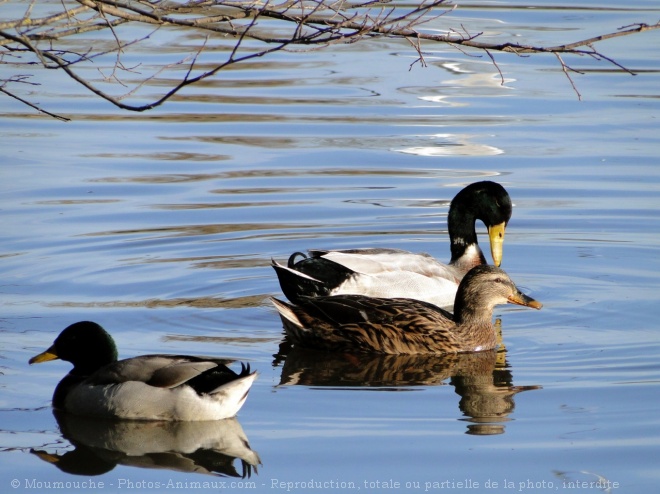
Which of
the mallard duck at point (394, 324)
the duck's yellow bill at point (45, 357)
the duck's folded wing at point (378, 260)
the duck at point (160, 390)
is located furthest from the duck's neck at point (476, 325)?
the duck's yellow bill at point (45, 357)

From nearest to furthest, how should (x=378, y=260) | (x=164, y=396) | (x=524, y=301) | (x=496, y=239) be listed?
(x=164, y=396)
(x=524, y=301)
(x=378, y=260)
(x=496, y=239)

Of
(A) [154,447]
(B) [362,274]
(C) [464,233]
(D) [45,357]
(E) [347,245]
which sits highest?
(D) [45,357]

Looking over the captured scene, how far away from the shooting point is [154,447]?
6910mm

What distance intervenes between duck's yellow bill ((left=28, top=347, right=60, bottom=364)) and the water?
0.45ft

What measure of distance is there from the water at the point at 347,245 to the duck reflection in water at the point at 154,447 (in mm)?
21

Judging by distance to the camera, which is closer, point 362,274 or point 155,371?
point 155,371

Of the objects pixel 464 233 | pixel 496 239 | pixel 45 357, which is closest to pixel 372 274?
pixel 464 233

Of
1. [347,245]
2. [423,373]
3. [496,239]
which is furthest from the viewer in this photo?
[347,245]

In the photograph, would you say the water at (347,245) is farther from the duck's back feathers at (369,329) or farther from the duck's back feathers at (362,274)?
the duck's back feathers at (362,274)

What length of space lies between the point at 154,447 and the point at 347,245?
503 cm

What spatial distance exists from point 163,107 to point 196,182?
4.37 m

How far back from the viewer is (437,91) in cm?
1880

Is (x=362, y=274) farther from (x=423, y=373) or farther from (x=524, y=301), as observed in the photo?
(x=423, y=373)

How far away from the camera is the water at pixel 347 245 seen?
6.66 m
